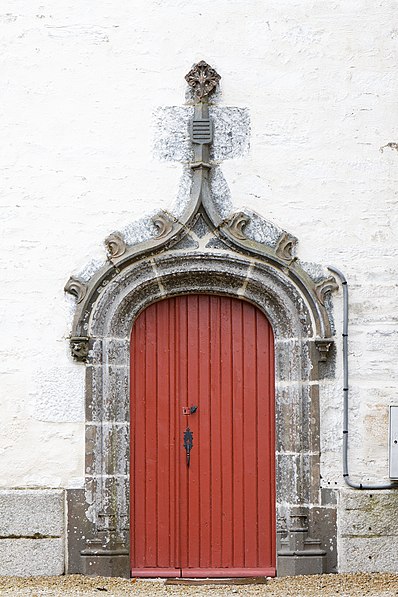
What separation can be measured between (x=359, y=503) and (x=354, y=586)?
633 mm

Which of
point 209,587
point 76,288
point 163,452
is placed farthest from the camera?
point 163,452

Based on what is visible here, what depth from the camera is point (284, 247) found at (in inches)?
344

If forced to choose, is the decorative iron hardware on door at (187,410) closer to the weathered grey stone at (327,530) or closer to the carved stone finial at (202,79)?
the weathered grey stone at (327,530)

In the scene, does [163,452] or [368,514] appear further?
[163,452]

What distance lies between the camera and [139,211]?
28.9 ft

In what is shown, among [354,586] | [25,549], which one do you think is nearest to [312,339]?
[354,586]

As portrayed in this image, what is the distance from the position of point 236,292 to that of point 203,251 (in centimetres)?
38

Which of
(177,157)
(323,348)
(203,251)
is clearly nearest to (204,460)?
(323,348)

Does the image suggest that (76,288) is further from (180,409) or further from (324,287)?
(324,287)

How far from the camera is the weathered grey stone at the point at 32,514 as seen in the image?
8.60 m

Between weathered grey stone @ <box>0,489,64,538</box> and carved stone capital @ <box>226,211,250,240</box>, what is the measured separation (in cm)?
218

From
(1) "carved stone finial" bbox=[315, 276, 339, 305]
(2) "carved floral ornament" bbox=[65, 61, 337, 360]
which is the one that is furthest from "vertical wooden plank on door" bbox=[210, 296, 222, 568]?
(1) "carved stone finial" bbox=[315, 276, 339, 305]

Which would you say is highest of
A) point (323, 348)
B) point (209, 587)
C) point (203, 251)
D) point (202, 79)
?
point (202, 79)

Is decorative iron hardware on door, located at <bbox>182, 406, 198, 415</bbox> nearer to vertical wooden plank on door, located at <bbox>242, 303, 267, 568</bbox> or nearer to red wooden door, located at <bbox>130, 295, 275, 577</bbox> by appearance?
red wooden door, located at <bbox>130, 295, 275, 577</bbox>
